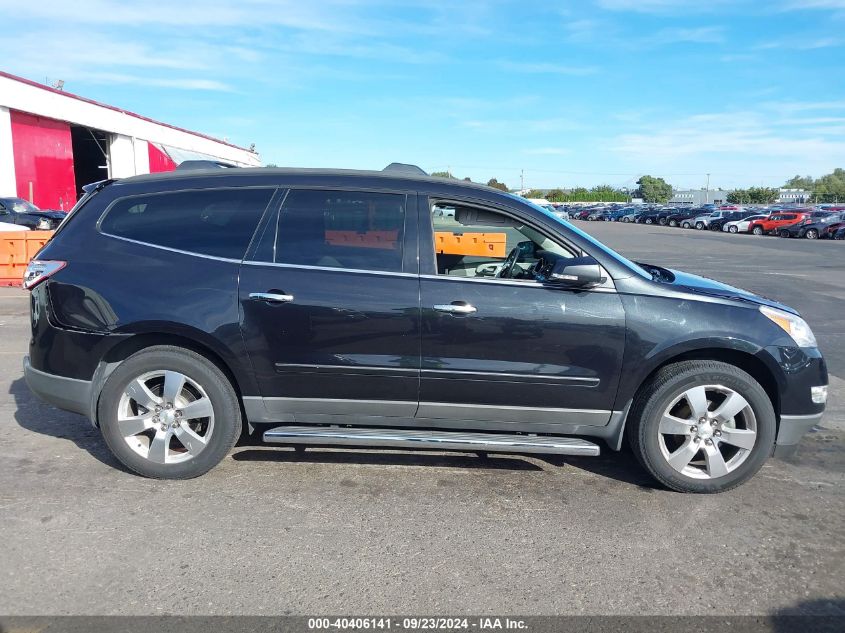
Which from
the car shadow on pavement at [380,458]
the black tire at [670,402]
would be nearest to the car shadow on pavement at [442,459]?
the car shadow on pavement at [380,458]

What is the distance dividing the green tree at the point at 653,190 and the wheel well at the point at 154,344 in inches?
5841

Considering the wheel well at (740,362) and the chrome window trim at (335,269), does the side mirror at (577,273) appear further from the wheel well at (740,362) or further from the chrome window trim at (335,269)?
the chrome window trim at (335,269)

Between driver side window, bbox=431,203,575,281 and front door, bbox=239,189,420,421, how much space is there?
28 centimetres

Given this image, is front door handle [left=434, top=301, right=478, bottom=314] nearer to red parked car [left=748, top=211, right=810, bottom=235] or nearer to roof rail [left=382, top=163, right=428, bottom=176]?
roof rail [left=382, top=163, right=428, bottom=176]

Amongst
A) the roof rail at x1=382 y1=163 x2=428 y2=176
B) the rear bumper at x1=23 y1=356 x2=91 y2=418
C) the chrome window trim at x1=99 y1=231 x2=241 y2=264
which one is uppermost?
the roof rail at x1=382 y1=163 x2=428 y2=176

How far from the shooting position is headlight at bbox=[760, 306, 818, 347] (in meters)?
3.88

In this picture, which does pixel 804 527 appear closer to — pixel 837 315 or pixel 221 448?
pixel 221 448

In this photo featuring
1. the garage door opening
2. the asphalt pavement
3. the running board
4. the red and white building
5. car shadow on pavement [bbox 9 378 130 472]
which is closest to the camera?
the asphalt pavement

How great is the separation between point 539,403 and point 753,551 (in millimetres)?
1315

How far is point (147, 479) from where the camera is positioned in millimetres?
4008

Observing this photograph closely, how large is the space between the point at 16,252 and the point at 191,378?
10.3 meters

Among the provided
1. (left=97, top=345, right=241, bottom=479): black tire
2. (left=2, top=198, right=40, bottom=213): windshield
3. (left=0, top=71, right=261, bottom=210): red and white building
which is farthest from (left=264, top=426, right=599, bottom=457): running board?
(left=2, top=198, right=40, bottom=213): windshield

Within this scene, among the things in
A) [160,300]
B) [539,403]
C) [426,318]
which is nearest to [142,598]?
[160,300]

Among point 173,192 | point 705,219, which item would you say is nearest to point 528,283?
point 173,192
